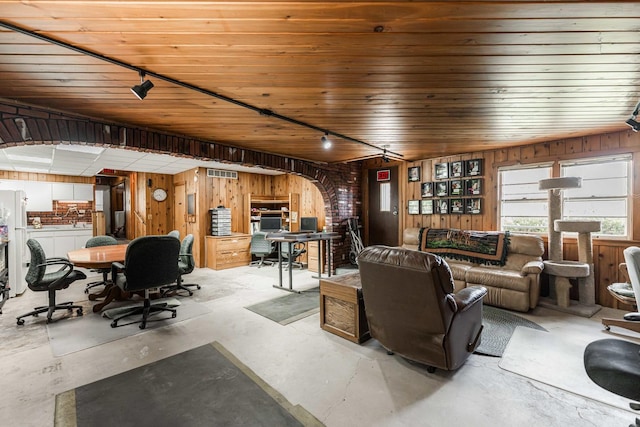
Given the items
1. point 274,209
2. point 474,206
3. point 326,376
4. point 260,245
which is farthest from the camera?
point 274,209

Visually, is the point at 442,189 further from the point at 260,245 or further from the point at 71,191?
the point at 71,191

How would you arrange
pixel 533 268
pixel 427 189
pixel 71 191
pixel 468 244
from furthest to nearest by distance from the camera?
pixel 71 191, pixel 427 189, pixel 468 244, pixel 533 268

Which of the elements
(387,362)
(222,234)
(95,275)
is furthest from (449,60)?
(95,275)

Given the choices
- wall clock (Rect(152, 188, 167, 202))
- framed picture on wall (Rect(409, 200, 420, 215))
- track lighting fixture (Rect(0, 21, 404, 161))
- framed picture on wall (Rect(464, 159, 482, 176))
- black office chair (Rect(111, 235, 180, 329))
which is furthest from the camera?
wall clock (Rect(152, 188, 167, 202))

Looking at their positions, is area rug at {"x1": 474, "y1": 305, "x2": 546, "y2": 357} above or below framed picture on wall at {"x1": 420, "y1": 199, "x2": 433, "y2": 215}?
below

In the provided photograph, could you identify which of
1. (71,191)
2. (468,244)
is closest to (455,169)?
(468,244)

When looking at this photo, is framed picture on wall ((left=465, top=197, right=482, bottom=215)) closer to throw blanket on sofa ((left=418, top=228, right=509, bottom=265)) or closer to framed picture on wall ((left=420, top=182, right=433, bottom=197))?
throw blanket on sofa ((left=418, top=228, right=509, bottom=265))

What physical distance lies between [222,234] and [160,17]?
18.5 ft

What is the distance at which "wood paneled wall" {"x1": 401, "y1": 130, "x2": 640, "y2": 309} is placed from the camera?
3.67 m

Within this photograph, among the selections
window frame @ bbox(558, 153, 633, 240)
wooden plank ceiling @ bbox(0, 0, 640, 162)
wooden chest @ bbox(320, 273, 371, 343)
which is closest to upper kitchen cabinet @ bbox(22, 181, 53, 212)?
wooden plank ceiling @ bbox(0, 0, 640, 162)

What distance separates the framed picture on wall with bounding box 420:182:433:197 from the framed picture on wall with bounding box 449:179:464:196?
0.38 meters

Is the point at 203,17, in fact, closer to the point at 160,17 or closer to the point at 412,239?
the point at 160,17

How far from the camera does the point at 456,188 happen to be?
206 inches

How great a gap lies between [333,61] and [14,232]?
5.58 m
